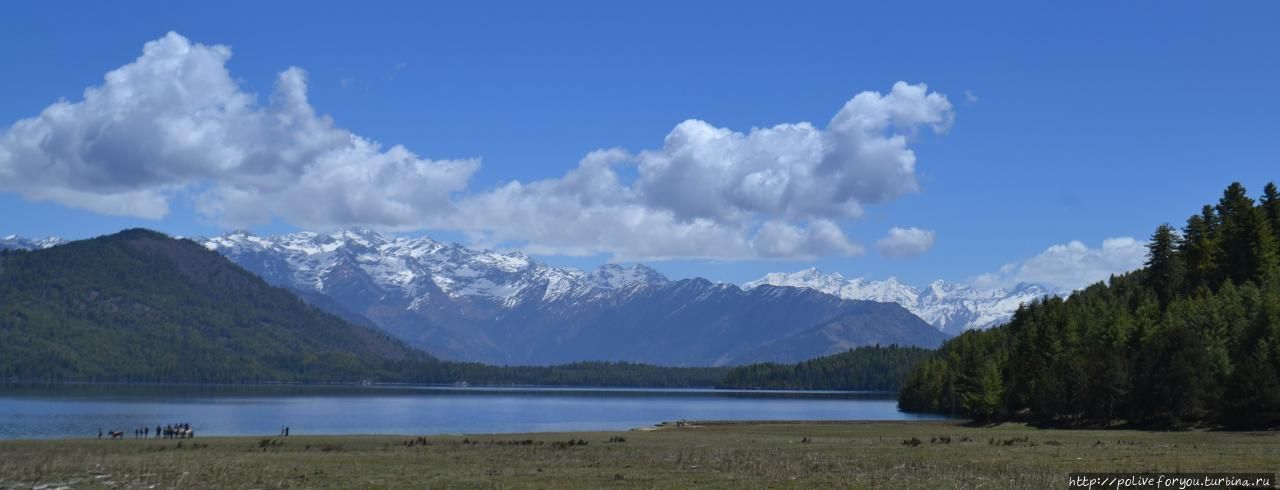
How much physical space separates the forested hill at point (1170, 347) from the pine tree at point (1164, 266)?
18 centimetres

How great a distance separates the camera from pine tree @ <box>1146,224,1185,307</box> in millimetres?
149375

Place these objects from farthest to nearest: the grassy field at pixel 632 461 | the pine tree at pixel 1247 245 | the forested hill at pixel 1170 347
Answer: the pine tree at pixel 1247 245 → the forested hill at pixel 1170 347 → the grassy field at pixel 632 461

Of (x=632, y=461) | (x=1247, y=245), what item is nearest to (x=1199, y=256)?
(x=1247, y=245)

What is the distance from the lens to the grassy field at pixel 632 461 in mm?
52000

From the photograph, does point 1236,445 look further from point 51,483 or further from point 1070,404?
point 51,483

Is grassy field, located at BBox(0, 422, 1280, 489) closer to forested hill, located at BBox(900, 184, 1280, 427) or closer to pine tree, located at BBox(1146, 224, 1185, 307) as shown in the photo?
forested hill, located at BBox(900, 184, 1280, 427)

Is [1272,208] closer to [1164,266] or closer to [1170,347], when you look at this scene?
[1164,266]

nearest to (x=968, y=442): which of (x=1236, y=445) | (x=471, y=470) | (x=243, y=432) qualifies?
(x=1236, y=445)

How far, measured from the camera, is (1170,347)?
10719 cm

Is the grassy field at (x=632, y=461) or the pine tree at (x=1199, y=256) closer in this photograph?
the grassy field at (x=632, y=461)

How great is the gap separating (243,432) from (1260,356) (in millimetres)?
100951

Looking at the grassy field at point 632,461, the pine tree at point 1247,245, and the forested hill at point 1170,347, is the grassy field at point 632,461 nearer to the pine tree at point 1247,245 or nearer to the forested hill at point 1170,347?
the forested hill at point 1170,347

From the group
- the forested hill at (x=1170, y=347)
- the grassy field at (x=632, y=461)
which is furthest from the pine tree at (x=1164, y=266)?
the grassy field at (x=632, y=461)

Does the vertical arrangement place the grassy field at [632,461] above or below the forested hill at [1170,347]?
below
